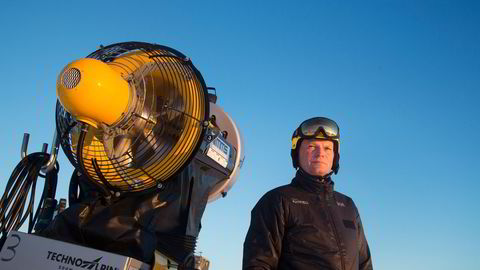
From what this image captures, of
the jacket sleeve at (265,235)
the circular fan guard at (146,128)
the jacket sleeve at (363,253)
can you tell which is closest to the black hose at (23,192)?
the circular fan guard at (146,128)

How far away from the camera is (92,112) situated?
91.0 inches

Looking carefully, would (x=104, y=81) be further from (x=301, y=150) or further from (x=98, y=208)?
(x=301, y=150)

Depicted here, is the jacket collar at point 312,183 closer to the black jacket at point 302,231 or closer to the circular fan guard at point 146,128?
the black jacket at point 302,231

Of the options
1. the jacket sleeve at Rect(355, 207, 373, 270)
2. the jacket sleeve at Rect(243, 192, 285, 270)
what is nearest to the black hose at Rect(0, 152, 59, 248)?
the jacket sleeve at Rect(243, 192, 285, 270)

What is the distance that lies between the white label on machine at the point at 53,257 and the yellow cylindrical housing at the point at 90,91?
611mm

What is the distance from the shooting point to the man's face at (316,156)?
10.8ft

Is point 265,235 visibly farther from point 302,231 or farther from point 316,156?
point 316,156

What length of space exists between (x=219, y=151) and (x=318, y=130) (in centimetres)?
71

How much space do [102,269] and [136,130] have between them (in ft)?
2.69

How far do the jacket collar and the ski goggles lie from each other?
0.26 metres

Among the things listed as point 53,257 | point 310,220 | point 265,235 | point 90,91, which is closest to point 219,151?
point 265,235

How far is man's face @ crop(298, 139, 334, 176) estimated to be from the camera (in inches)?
130

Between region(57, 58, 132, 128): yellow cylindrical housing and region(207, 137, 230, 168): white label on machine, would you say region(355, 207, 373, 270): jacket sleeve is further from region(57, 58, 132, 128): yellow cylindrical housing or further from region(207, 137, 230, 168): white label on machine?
region(57, 58, 132, 128): yellow cylindrical housing

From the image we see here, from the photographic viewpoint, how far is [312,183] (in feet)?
10.6
